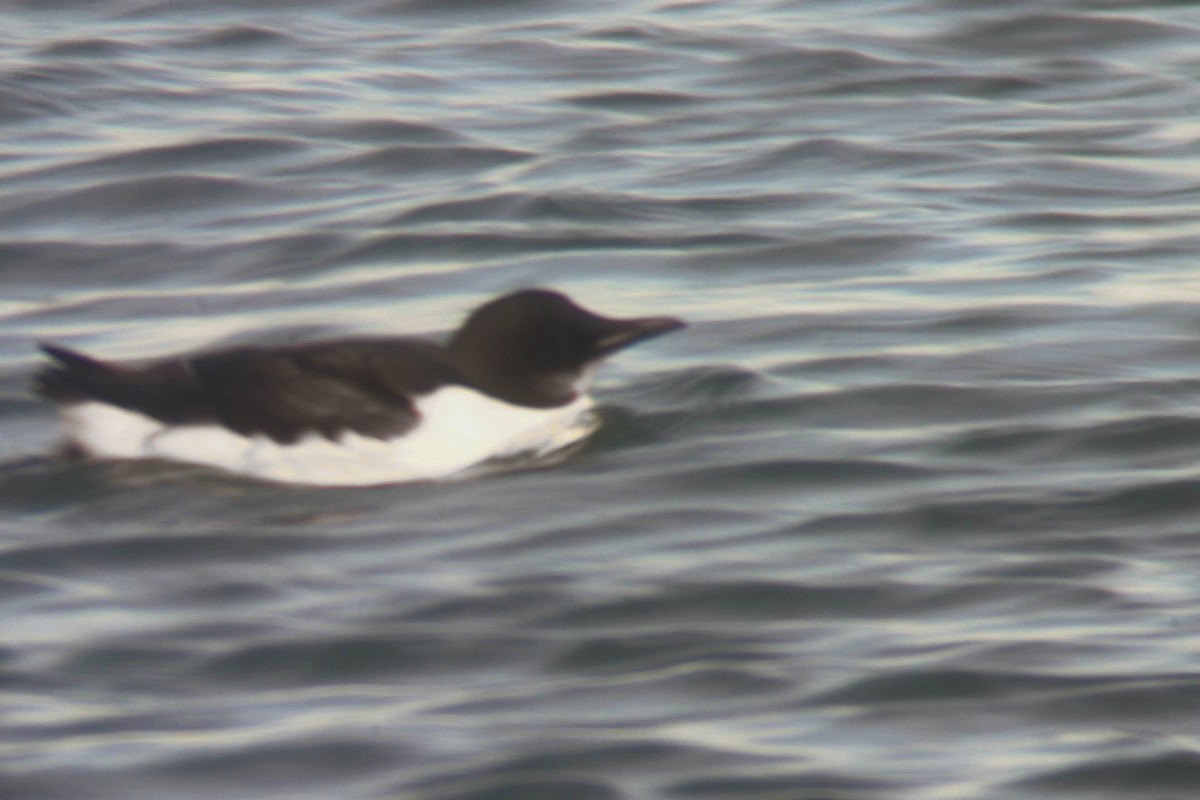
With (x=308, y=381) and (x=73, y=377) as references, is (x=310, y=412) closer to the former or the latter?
(x=308, y=381)

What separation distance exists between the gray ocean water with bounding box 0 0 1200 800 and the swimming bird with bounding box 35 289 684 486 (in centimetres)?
14

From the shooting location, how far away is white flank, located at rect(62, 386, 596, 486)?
7.29 metres

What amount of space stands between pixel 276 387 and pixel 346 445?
0.80ft

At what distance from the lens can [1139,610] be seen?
583 cm

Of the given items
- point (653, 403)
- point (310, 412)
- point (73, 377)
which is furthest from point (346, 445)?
point (653, 403)

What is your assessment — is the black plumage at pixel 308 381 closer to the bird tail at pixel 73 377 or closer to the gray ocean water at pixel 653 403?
the bird tail at pixel 73 377

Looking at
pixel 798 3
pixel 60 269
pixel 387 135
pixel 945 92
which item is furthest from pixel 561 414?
pixel 798 3

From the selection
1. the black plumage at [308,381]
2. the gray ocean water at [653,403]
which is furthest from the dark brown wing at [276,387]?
the gray ocean water at [653,403]

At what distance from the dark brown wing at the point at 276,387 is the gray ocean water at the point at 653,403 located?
20cm

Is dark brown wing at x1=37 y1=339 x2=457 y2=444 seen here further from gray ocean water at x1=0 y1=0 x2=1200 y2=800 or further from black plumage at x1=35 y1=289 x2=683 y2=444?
gray ocean water at x1=0 y1=0 x2=1200 y2=800

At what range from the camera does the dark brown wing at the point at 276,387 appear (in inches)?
286

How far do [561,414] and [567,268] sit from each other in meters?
2.15

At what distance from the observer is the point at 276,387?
728 cm

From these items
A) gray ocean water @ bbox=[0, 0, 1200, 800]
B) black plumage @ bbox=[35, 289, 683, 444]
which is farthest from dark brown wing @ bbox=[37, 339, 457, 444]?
gray ocean water @ bbox=[0, 0, 1200, 800]
